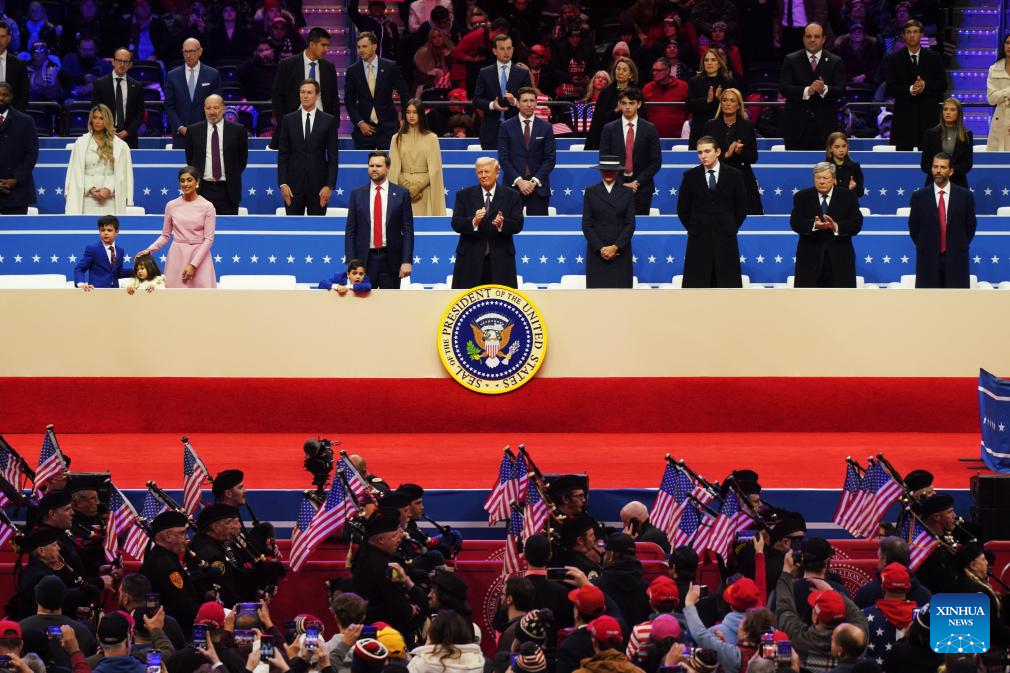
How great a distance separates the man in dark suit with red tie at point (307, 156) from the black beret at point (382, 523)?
26.2 ft

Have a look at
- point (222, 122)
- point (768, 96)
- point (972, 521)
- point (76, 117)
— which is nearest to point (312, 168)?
point (222, 122)

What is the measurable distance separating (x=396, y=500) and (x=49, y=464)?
3.00 meters

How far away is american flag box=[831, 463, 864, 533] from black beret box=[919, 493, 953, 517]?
0.86 m

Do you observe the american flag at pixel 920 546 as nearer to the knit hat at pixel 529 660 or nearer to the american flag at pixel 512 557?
the american flag at pixel 512 557

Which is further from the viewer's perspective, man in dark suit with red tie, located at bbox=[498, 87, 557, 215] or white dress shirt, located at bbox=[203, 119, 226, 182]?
white dress shirt, located at bbox=[203, 119, 226, 182]

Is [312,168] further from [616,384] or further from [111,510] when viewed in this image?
[111,510]

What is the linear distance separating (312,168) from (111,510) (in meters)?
7.63

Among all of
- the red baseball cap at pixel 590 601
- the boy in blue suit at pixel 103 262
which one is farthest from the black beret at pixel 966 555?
the boy in blue suit at pixel 103 262

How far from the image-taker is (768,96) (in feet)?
75.3

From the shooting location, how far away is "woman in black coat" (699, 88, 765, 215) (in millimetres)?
18172

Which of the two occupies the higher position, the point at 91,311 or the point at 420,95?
the point at 420,95

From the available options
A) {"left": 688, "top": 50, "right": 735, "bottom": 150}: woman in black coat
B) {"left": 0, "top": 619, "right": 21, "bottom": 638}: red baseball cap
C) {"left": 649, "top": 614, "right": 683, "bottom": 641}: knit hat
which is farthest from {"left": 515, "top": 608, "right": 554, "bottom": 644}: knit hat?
{"left": 688, "top": 50, "right": 735, "bottom": 150}: woman in black coat

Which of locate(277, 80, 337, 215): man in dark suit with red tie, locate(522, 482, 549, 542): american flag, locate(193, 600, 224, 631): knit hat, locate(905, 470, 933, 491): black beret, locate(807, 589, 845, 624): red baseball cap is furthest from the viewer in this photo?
locate(277, 80, 337, 215): man in dark suit with red tie

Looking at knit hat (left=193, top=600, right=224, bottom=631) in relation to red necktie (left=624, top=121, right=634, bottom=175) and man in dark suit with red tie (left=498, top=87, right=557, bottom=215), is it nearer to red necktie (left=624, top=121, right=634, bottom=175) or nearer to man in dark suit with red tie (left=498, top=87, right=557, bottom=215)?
man in dark suit with red tie (left=498, top=87, right=557, bottom=215)
